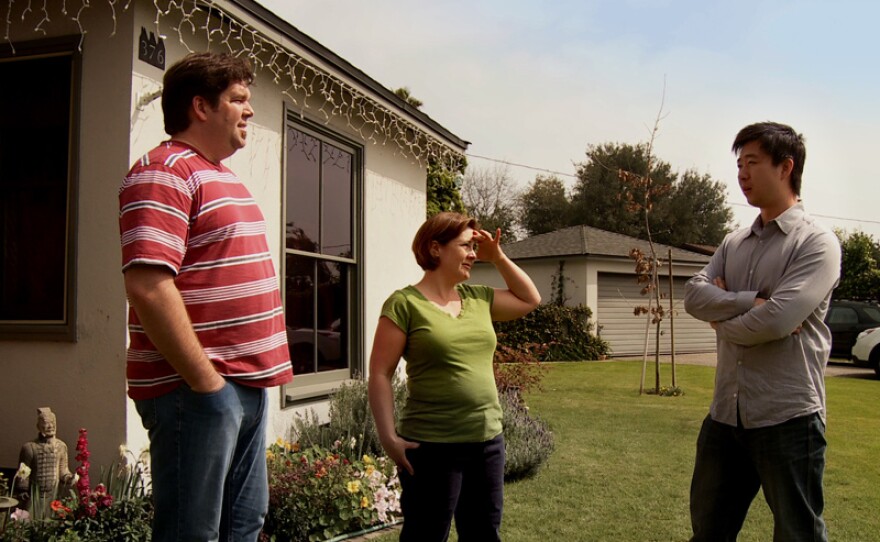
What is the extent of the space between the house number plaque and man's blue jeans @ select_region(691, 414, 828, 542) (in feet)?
11.5

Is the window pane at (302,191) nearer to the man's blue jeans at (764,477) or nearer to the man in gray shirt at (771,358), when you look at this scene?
the man in gray shirt at (771,358)

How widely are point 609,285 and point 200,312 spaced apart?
19.0m

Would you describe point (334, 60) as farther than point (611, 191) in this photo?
No

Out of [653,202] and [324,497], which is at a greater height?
[653,202]

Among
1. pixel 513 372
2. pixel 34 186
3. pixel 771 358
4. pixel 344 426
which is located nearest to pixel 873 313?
pixel 513 372

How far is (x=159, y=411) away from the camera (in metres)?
1.86

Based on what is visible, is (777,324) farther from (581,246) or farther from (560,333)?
(581,246)

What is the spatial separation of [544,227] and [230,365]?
40.3 m

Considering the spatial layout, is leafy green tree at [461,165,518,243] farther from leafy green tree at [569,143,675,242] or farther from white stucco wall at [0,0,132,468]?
white stucco wall at [0,0,132,468]

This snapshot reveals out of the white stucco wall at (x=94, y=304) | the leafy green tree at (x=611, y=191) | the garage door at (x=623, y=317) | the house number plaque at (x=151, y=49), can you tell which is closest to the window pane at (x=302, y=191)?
the house number plaque at (x=151, y=49)

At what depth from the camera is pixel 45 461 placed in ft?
11.9

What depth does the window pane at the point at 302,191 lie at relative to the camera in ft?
17.8

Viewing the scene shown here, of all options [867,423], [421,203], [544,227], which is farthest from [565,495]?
[544,227]

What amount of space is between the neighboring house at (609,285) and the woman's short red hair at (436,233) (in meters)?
17.0
